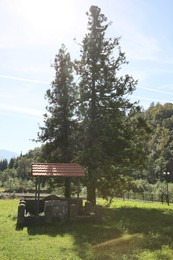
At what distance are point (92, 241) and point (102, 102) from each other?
47.2 ft

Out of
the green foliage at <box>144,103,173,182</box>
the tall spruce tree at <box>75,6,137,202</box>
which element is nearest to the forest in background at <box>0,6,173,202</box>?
the tall spruce tree at <box>75,6,137,202</box>

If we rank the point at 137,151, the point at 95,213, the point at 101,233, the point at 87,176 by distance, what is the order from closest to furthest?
the point at 101,233, the point at 95,213, the point at 87,176, the point at 137,151

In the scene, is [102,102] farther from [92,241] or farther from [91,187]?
[92,241]

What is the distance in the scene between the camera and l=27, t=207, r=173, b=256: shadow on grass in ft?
46.4

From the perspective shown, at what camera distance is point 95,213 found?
2008 centimetres

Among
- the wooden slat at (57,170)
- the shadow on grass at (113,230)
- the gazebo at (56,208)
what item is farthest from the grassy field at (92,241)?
the wooden slat at (57,170)

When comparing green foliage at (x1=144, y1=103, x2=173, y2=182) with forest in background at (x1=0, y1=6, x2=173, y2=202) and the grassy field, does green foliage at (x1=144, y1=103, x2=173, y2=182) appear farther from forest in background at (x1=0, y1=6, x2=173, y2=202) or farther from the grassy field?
the grassy field

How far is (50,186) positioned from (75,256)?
58.9 ft

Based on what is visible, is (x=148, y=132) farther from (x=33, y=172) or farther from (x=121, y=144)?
(x=33, y=172)

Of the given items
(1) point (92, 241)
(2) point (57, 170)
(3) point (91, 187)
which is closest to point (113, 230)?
(1) point (92, 241)

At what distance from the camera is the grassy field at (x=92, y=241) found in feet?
39.8

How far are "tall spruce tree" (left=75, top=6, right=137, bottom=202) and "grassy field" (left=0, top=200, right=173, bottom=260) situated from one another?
7105 millimetres

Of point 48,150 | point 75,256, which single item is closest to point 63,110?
point 48,150

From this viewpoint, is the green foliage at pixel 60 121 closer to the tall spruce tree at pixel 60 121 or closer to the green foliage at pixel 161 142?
the tall spruce tree at pixel 60 121
